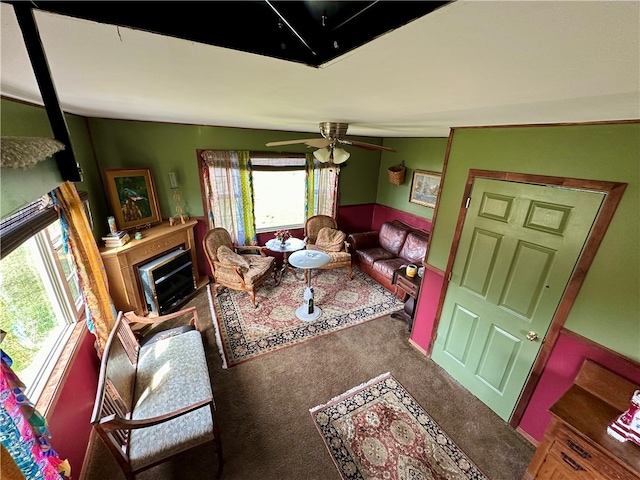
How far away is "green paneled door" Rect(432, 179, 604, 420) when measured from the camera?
1.75 m

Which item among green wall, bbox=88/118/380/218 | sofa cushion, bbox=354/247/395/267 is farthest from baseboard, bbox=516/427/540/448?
green wall, bbox=88/118/380/218

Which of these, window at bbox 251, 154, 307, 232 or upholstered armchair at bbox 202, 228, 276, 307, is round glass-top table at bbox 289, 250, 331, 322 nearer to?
upholstered armchair at bbox 202, 228, 276, 307

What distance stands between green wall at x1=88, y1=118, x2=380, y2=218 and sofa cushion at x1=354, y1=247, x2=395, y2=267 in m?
2.05

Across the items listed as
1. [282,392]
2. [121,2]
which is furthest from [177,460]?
[121,2]

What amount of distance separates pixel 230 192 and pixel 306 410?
10.0ft

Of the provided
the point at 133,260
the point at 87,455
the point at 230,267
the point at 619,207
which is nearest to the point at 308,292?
the point at 230,267

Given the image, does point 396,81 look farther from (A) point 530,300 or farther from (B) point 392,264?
(B) point 392,264

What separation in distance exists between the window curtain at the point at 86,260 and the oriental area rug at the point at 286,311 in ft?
3.73

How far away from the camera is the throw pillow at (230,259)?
360 centimetres

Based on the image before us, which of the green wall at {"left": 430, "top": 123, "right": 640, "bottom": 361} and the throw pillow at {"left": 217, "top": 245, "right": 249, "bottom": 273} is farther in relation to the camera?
the throw pillow at {"left": 217, "top": 245, "right": 249, "bottom": 273}

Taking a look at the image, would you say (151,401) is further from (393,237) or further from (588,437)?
(393,237)

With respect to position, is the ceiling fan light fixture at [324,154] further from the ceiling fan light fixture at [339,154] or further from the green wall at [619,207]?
the green wall at [619,207]

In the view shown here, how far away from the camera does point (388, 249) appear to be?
4.66 m

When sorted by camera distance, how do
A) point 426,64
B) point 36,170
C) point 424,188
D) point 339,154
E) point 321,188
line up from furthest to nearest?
point 321,188 → point 424,188 → point 339,154 → point 426,64 → point 36,170
